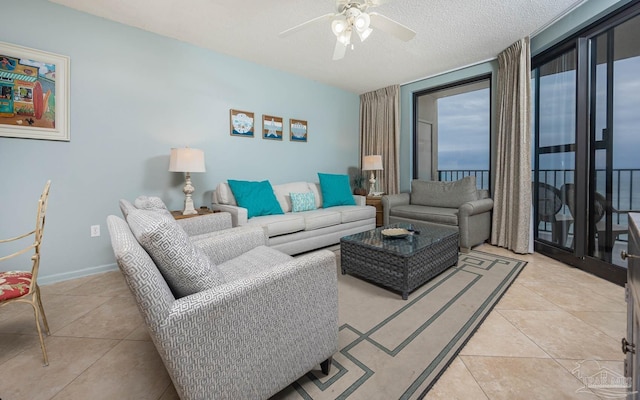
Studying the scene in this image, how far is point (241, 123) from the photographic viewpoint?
3410 mm

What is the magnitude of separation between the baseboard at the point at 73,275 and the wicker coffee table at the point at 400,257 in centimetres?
235

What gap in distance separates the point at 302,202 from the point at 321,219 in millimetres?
462

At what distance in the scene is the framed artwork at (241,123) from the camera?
131 inches

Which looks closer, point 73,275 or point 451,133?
point 73,275

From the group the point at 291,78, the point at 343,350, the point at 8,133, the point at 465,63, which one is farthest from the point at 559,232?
the point at 8,133

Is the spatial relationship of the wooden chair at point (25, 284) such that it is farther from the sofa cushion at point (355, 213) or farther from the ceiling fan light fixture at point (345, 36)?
the sofa cushion at point (355, 213)

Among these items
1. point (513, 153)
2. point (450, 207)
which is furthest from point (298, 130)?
point (513, 153)

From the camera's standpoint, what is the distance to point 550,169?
2900 millimetres

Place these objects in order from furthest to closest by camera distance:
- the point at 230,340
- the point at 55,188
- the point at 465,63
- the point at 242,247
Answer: the point at 465,63, the point at 55,188, the point at 242,247, the point at 230,340

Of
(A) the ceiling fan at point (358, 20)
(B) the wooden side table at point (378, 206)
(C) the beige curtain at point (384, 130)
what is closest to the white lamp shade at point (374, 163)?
(C) the beige curtain at point (384, 130)

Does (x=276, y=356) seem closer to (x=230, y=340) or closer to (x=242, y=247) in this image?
(x=230, y=340)

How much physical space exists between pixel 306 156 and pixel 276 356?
3.43m

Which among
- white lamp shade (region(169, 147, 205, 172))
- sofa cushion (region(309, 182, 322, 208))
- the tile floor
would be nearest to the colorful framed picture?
sofa cushion (region(309, 182, 322, 208))

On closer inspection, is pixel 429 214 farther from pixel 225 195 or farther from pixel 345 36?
pixel 225 195
